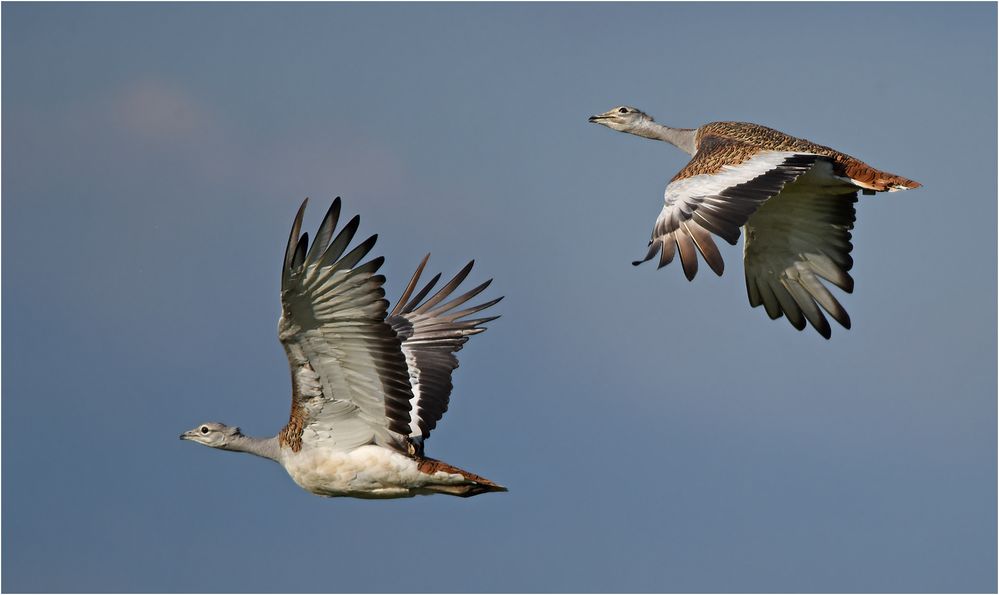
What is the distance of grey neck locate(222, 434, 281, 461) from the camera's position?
714 inches

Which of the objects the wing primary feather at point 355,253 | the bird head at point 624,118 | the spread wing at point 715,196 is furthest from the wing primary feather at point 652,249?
the bird head at point 624,118

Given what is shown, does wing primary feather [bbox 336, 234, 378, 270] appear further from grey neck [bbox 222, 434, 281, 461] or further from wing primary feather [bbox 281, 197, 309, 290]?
grey neck [bbox 222, 434, 281, 461]

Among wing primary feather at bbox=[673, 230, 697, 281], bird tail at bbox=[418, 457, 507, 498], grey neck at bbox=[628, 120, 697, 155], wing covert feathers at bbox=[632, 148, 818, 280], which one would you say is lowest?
bird tail at bbox=[418, 457, 507, 498]

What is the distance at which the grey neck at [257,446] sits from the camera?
18.1 meters

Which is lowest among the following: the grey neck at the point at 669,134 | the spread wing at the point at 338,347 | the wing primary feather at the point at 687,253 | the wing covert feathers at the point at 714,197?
the spread wing at the point at 338,347

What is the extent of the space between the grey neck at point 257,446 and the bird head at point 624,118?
317 inches

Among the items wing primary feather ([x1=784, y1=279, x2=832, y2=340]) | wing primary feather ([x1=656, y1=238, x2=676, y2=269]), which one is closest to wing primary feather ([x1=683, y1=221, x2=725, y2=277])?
wing primary feather ([x1=656, y1=238, x2=676, y2=269])

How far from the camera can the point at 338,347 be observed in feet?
53.9

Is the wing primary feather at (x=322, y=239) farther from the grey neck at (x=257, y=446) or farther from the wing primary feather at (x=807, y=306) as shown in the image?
the wing primary feather at (x=807, y=306)

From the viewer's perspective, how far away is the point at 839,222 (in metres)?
21.0

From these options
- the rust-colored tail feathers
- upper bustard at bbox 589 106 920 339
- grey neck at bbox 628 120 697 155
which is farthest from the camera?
grey neck at bbox 628 120 697 155

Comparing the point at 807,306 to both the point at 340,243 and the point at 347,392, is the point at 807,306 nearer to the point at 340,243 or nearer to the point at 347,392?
the point at 347,392

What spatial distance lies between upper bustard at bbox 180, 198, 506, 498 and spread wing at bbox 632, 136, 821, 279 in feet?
9.30

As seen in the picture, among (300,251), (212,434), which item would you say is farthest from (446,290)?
(300,251)
